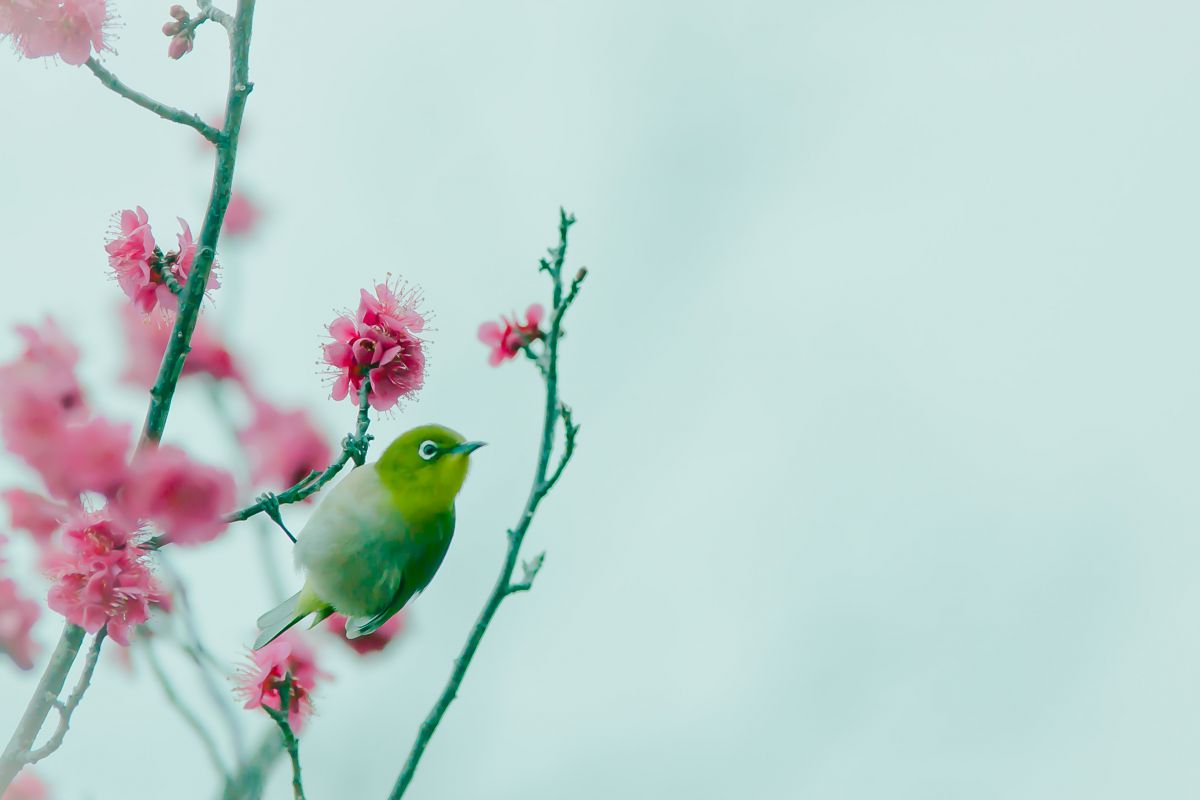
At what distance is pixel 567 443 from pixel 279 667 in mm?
605

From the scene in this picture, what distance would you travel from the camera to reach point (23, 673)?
5.62 feet

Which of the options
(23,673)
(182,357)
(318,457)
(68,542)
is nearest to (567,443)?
(318,457)

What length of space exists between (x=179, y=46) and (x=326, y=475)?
0.78 meters

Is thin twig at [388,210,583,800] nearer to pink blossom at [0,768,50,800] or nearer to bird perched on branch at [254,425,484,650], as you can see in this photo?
bird perched on branch at [254,425,484,650]

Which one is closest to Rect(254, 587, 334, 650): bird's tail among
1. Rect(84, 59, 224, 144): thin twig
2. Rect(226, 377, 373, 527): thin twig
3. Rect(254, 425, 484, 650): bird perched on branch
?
Rect(254, 425, 484, 650): bird perched on branch

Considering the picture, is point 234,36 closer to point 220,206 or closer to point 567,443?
point 220,206

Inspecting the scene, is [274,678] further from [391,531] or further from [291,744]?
[391,531]

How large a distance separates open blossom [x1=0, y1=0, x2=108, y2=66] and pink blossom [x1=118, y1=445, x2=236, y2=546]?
0.64 metres

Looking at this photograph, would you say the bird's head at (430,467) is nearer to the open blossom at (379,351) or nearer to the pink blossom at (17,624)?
the open blossom at (379,351)

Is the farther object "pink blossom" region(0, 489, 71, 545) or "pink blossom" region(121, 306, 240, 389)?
"pink blossom" region(121, 306, 240, 389)

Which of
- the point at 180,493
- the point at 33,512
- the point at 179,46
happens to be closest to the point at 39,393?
the point at 33,512

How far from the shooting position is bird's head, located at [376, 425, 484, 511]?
1.40m

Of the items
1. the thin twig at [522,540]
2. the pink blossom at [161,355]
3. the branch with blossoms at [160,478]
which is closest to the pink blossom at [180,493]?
the branch with blossoms at [160,478]

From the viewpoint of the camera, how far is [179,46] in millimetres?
1816
